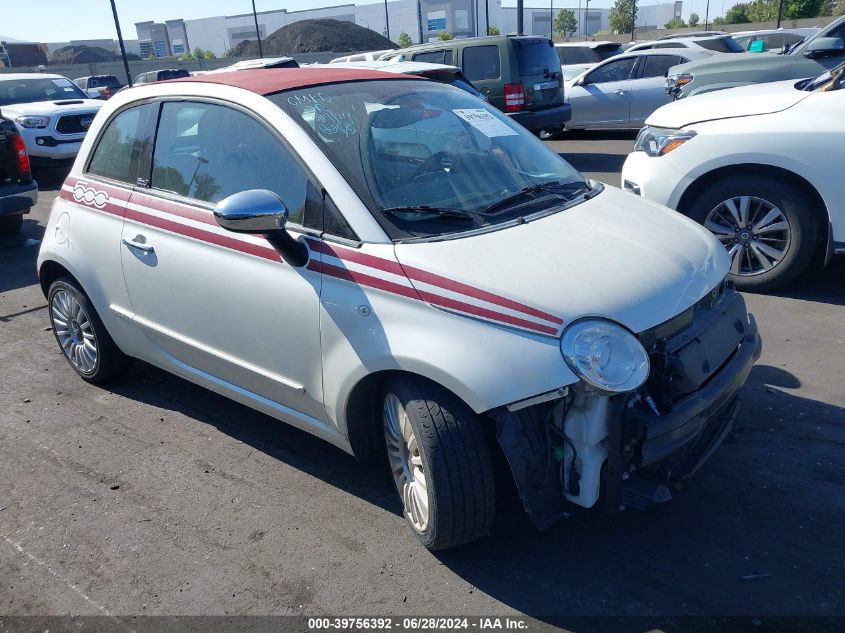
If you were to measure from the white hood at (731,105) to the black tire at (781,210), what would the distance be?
0.51 meters

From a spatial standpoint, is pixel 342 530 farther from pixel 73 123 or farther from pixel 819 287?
pixel 73 123

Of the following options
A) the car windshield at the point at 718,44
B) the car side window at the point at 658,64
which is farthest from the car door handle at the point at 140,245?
the car windshield at the point at 718,44

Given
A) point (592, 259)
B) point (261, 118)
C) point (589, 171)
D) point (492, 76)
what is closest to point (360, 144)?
point (261, 118)

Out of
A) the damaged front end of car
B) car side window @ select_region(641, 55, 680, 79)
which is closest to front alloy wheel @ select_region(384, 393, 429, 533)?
the damaged front end of car

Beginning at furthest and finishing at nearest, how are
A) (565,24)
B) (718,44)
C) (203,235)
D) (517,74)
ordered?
(565,24)
(718,44)
(517,74)
(203,235)

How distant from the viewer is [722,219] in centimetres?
539

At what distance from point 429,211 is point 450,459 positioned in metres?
1.02

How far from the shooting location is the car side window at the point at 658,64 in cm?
1276

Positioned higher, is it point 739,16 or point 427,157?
point 427,157

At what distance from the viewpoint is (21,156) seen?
8047 mm

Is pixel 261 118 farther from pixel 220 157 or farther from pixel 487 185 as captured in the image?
pixel 487 185

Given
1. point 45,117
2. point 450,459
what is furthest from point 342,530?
point 45,117

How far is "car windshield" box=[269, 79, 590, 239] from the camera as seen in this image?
3020 millimetres

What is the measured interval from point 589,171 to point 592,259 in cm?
789
